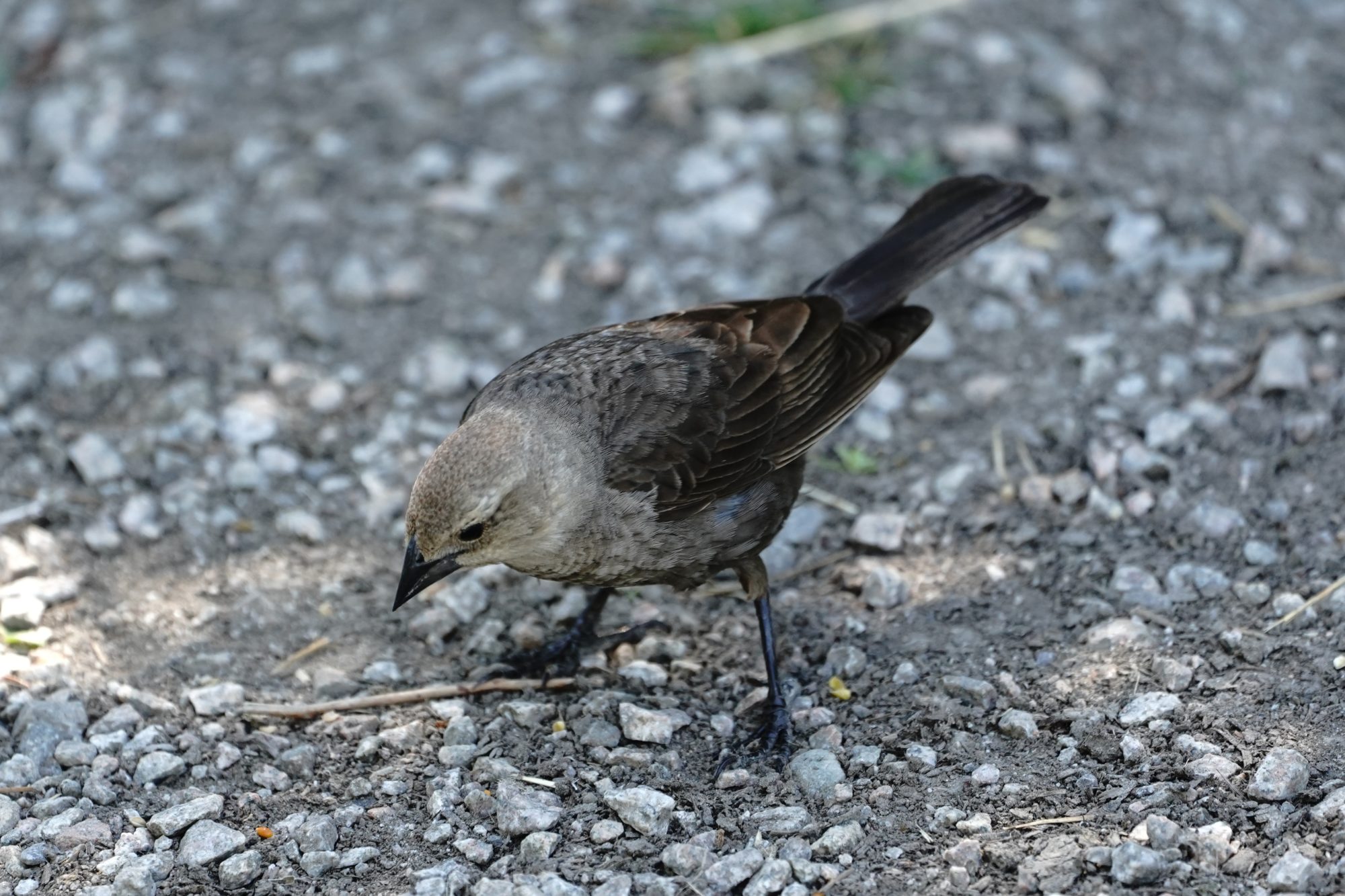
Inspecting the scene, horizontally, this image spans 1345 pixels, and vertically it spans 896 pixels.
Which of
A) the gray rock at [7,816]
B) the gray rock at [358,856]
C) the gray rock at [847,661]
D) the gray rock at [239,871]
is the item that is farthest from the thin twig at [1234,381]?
the gray rock at [7,816]

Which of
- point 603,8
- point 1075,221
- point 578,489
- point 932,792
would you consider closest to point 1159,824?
point 932,792

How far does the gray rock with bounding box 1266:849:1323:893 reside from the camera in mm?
3418

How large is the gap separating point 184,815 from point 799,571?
88.8 inches

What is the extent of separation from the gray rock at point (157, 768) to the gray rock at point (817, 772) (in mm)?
1778

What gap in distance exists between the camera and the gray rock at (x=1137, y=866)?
349 centimetres

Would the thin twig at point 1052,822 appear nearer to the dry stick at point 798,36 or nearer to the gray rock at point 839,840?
the gray rock at point 839,840

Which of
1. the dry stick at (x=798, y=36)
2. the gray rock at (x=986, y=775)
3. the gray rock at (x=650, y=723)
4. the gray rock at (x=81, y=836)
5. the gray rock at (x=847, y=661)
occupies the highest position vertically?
the dry stick at (x=798, y=36)

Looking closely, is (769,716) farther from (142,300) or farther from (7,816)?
(142,300)

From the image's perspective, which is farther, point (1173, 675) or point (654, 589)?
point (654, 589)

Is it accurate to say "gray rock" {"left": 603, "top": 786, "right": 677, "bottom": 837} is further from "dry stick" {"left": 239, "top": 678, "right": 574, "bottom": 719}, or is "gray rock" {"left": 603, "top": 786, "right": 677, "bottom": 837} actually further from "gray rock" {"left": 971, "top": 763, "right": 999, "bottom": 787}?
"gray rock" {"left": 971, "top": 763, "right": 999, "bottom": 787}

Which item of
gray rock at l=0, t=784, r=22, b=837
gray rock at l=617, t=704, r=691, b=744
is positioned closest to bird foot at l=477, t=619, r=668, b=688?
gray rock at l=617, t=704, r=691, b=744

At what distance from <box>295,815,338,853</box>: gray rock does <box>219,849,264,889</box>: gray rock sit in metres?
0.14

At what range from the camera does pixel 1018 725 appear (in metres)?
4.18

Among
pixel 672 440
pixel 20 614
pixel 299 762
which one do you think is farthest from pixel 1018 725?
pixel 20 614
